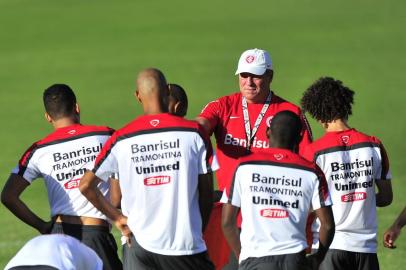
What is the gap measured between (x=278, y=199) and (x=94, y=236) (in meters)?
2.19

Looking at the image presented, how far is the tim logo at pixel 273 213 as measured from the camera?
8516 millimetres

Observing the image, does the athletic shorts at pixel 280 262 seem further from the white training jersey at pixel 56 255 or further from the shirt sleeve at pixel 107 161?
the white training jersey at pixel 56 255

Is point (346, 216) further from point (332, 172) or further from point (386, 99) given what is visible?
point (386, 99)

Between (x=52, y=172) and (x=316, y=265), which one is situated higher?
(x=52, y=172)

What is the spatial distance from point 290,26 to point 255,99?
19079mm

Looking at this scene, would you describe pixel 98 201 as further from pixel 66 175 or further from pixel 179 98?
pixel 179 98

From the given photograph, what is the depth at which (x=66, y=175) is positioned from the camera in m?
9.89

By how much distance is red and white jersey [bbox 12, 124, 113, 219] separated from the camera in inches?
388

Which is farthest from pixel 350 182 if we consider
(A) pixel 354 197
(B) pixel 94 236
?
(B) pixel 94 236

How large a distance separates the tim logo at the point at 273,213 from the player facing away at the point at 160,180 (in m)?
0.57

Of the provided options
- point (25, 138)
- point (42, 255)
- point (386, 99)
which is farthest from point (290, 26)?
point (42, 255)

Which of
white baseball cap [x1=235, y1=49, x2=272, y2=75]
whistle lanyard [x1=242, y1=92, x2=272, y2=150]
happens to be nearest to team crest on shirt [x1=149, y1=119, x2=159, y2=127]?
whistle lanyard [x1=242, y1=92, x2=272, y2=150]

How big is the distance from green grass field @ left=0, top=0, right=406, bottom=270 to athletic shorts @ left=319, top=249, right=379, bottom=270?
9.50 metres

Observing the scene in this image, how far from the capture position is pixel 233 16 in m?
30.2
